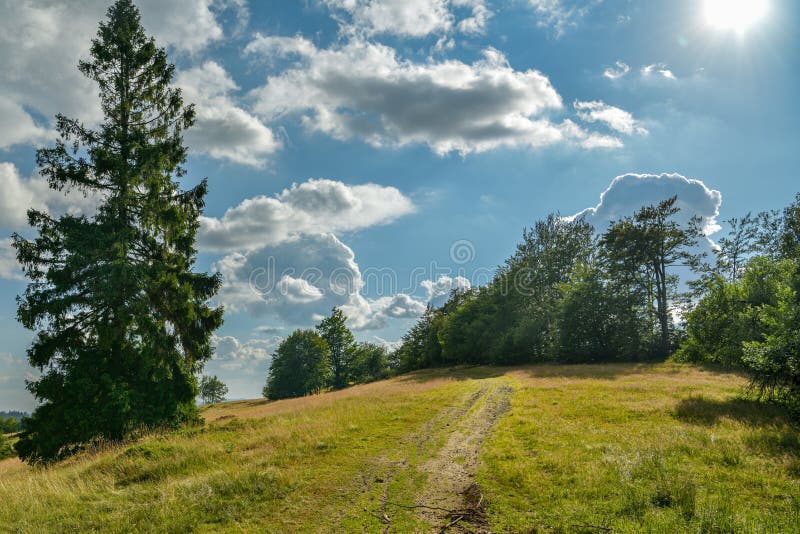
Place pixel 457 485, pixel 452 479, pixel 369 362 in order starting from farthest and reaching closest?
pixel 369 362
pixel 452 479
pixel 457 485

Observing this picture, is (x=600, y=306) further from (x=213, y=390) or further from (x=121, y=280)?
(x=213, y=390)

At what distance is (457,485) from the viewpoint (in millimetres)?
9883

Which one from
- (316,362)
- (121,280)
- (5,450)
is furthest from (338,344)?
(121,280)

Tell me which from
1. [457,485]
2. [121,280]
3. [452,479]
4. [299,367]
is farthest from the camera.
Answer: [299,367]

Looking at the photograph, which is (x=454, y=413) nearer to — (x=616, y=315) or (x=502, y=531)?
(x=502, y=531)

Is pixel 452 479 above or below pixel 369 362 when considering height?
above

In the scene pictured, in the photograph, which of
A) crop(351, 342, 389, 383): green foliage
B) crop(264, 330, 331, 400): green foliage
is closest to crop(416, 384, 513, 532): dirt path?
crop(264, 330, 331, 400): green foliage

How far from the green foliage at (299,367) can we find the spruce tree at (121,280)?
4937 centimetres

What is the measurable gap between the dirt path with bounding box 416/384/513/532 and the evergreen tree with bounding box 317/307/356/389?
64.2m

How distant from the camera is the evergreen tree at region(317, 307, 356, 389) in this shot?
78.4 meters

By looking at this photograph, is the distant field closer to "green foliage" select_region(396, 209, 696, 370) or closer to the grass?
the grass

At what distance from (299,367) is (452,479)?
64.7 meters

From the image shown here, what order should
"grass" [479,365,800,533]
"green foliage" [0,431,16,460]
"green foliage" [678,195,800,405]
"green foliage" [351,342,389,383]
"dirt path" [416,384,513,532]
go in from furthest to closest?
1. "green foliage" [351,342,389,383]
2. "green foliage" [0,431,16,460]
3. "green foliage" [678,195,800,405]
4. "dirt path" [416,384,513,532]
5. "grass" [479,365,800,533]

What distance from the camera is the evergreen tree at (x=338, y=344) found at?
257ft
